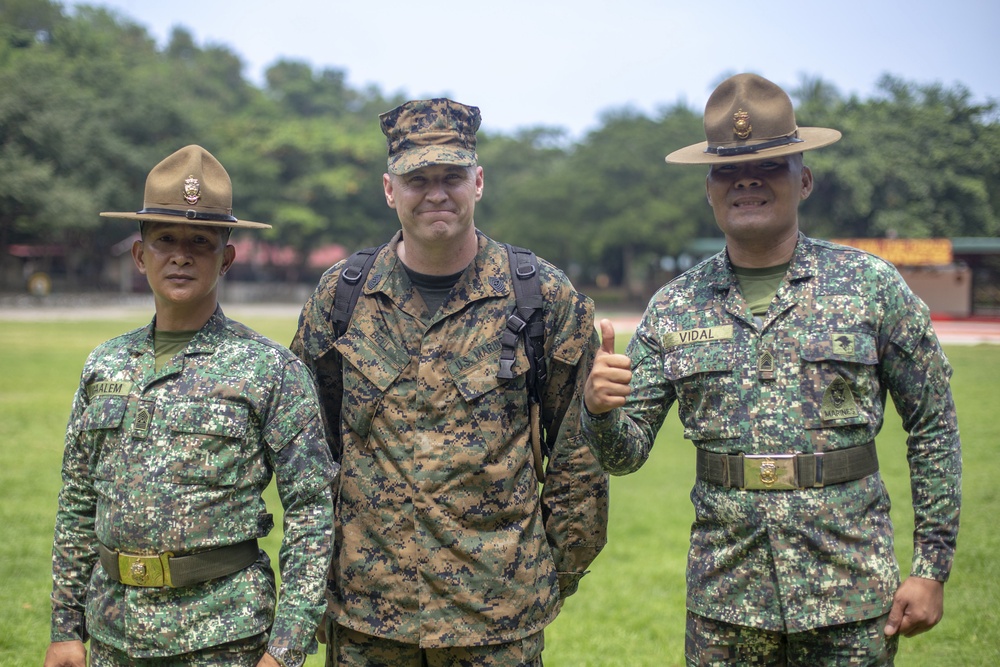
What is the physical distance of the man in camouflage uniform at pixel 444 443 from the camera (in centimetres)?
303

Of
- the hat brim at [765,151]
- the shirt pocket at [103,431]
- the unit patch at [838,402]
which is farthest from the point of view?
the hat brim at [765,151]

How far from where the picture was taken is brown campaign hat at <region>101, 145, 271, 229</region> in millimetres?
2799

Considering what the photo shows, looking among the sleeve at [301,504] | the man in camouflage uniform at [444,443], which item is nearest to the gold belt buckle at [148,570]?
the sleeve at [301,504]

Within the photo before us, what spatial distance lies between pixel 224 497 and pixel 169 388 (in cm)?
36

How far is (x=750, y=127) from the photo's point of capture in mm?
3068

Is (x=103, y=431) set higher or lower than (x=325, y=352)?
lower

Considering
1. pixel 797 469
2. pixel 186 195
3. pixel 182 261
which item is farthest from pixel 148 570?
pixel 797 469

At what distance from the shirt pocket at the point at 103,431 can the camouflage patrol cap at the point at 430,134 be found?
114cm

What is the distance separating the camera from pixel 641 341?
323 cm

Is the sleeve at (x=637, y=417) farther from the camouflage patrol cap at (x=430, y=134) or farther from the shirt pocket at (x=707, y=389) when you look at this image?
the camouflage patrol cap at (x=430, y=134)

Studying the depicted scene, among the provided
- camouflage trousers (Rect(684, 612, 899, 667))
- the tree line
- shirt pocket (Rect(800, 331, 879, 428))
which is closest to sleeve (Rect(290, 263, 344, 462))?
camouflage trousers (Rect(684, 612, 899, 667))

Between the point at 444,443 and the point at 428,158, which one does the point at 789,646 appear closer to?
the point at 444,443

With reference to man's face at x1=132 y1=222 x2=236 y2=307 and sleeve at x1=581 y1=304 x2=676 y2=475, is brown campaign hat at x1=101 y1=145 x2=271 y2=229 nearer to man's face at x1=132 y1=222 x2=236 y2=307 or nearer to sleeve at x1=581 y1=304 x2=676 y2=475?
man's face at x1=132 y1=222 x2=236 y2=307

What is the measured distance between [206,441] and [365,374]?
0.62 meters
